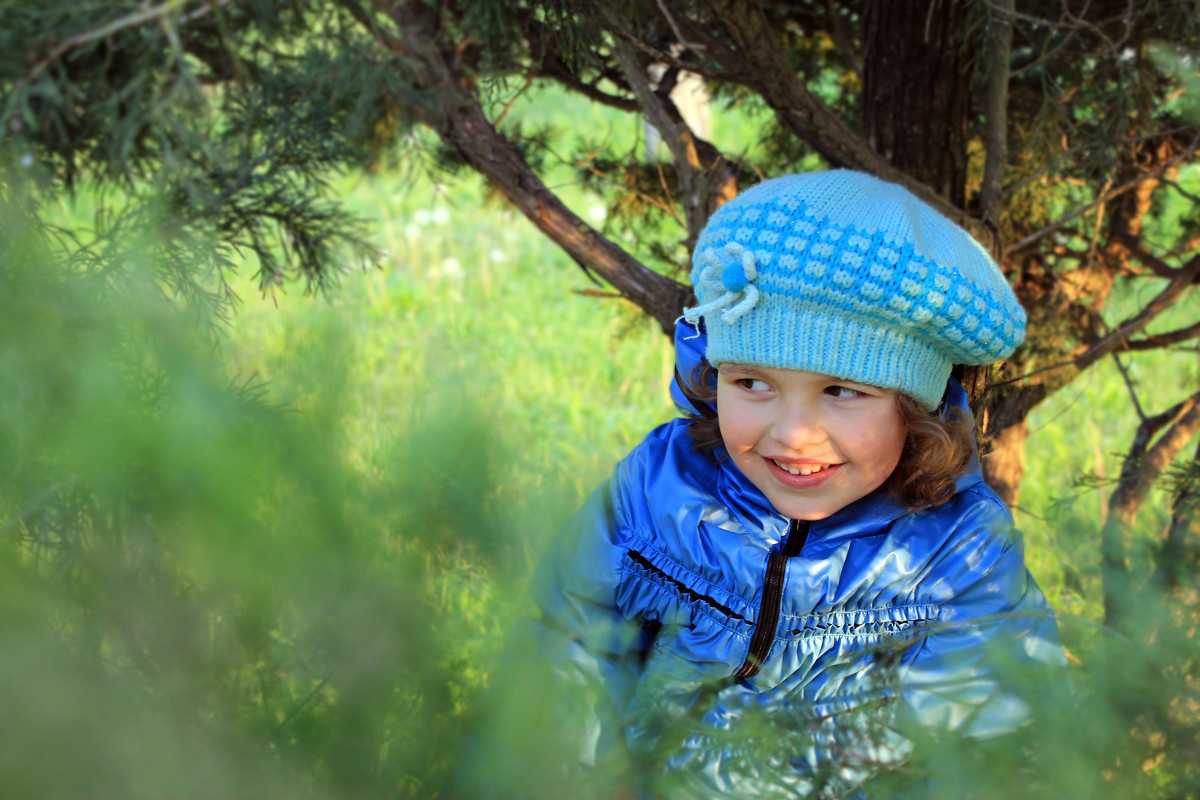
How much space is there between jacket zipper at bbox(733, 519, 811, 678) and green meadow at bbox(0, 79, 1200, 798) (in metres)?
0.79

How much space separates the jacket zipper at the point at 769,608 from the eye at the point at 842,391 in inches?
9.0

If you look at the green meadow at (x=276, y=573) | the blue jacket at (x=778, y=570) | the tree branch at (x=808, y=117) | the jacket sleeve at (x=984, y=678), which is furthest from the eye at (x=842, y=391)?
the green meadow at (x=276, y=573)

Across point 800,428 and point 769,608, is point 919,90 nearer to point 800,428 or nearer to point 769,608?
point 800,428

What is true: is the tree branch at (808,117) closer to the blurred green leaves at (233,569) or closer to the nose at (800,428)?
the nose at (800,428)

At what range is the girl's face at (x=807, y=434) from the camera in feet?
4.00

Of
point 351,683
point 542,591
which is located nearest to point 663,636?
point 542,591

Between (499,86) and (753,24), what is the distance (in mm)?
427

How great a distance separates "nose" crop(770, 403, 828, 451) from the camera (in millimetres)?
1212

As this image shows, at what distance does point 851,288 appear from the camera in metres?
1.12

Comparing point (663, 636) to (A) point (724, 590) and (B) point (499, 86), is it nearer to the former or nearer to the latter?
(A) point (724, 590)

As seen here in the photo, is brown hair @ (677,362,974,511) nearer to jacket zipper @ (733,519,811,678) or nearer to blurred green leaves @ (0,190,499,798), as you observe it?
jacket zipper @ (733,519,811,678)

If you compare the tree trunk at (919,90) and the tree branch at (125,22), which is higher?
the tree trunk at (919,90)

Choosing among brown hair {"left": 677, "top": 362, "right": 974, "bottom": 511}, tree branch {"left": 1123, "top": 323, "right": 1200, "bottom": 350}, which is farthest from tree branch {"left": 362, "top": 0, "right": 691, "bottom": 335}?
tree branch {"left": 1123, "top": 323, "right": 1200, "bottom": 350}

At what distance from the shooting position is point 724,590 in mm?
1346
